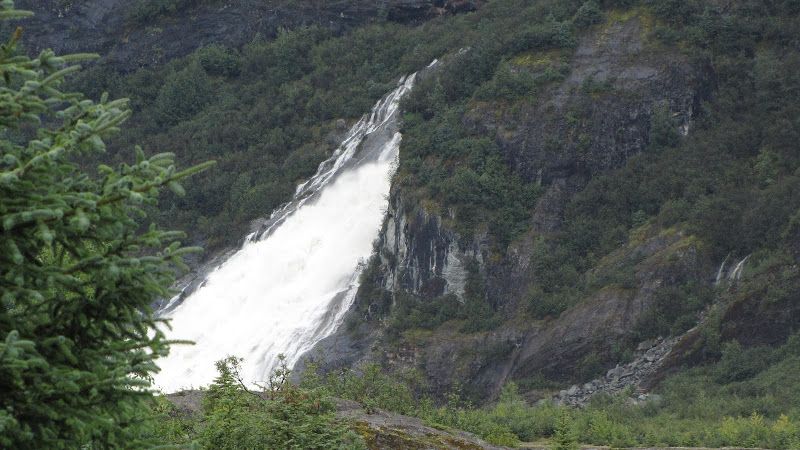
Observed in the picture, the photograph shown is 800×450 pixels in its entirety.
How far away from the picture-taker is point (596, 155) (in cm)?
5141

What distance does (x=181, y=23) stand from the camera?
8688 cm

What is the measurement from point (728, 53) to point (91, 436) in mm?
50430

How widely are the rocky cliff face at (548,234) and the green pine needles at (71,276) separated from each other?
35.2 metres

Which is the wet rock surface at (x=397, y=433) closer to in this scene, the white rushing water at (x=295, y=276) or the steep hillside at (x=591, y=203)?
the steep hillside at (x=591, y=203)

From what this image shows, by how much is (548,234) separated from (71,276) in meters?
42.9

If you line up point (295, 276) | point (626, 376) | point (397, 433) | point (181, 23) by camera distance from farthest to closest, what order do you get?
point (181, 23)
point (295, 276)
point (626, 376)
point (397, 433)

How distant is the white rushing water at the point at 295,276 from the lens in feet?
167

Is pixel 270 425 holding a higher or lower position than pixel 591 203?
higher

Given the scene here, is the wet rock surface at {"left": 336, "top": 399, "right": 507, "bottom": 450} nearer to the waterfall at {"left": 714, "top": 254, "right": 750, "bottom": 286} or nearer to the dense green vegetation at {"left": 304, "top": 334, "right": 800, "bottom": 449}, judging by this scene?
the dense green vegetation at {"left": 304, "top": 334, "right": 800, "bottom": 449}

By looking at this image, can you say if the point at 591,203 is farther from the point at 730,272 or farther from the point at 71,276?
the point at 71,276

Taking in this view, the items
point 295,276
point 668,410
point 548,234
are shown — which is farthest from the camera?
point 295,276

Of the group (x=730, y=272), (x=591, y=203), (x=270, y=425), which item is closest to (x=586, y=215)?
(x=591, y=203)

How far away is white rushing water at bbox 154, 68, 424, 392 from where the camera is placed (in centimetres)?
5081

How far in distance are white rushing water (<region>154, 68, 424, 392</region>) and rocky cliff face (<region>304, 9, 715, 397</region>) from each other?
2706 mm
